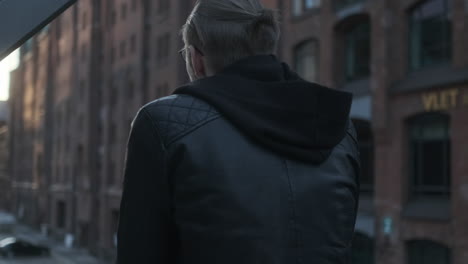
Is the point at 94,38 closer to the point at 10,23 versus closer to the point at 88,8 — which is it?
the point at 88,8

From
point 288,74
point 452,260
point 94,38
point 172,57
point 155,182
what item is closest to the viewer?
point 155,182

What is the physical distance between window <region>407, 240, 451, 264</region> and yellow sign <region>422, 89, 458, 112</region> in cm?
421

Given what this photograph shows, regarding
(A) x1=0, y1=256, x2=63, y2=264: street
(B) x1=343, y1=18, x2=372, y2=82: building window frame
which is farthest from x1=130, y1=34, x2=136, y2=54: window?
(B) x1=343, y1=18, x2=372, y2=82: building window frame

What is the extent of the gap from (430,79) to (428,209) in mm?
4078

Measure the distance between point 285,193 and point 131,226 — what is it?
40cm

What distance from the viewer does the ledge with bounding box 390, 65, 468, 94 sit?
17.4m

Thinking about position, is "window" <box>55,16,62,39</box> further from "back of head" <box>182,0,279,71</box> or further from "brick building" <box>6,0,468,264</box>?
"back of head" <box>182,0,279,71</box>

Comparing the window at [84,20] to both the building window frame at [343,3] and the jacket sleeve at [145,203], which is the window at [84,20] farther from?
the jacket sleeve at [145,203]

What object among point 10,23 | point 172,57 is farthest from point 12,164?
point 10,23

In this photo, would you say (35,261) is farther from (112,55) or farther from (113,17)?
(113,17)

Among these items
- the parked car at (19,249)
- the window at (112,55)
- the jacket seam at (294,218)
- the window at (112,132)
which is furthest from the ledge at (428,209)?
the window at (112,55)

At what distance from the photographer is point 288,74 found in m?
1.74

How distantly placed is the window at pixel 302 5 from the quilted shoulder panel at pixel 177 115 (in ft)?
73.6

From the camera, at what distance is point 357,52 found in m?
21.8
